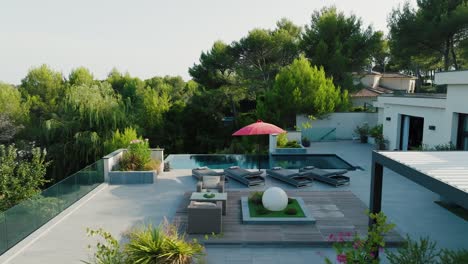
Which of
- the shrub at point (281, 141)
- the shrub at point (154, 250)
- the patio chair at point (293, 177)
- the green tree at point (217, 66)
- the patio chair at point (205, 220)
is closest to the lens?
the shrub at point (154, 250)

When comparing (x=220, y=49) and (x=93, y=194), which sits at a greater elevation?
(x=220, y=49)

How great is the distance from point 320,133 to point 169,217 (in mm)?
Answer: 16468

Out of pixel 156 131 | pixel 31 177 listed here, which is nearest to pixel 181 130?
pixel 156 131

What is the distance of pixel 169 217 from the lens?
920 centimetres

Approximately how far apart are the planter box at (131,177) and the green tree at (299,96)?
12912mm

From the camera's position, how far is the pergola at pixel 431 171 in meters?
4.54

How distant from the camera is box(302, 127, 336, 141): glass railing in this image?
77.6ft

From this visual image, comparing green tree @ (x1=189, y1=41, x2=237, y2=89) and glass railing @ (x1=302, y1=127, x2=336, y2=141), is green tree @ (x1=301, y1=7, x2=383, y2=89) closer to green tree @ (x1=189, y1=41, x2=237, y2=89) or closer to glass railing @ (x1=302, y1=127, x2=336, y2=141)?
glass railing @ (x1=302, y1=127, x2=336, y2=141)

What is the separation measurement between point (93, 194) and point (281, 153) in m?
9.29

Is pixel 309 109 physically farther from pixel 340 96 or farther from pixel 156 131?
pixel 156 131

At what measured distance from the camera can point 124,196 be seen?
36.4ft

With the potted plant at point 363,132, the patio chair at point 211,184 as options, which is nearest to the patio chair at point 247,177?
the patio chair at point 211,184

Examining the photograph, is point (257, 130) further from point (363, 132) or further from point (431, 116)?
point (363, 132)

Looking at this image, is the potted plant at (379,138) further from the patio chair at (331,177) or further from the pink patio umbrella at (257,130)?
the pink patio umbrella at (257,130)
